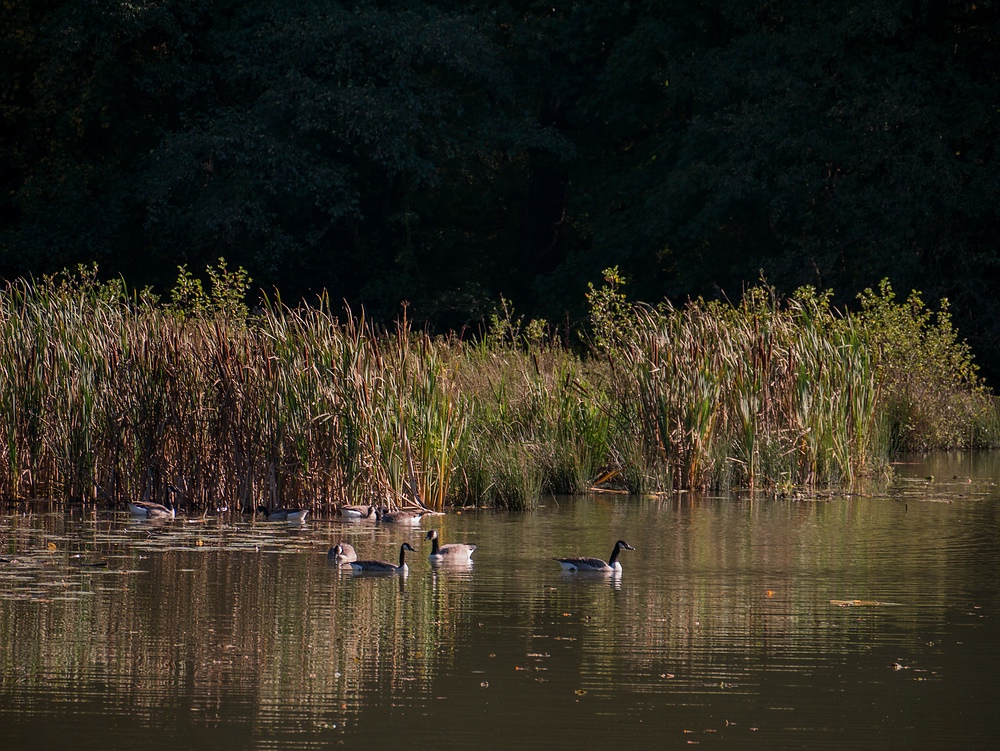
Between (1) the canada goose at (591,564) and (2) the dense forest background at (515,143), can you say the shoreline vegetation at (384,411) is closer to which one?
(1) the canada goose at (591,564)

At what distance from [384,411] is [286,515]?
4.52ft

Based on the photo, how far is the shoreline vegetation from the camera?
14.9 meters

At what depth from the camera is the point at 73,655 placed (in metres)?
8.06

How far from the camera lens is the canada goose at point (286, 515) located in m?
14.1

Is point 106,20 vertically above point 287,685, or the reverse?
point 106,20

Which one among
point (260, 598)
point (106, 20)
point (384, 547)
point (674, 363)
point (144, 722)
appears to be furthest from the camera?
point (106, 20)

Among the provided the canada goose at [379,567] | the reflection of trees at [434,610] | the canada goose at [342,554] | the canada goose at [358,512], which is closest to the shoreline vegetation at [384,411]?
the canada goose at [358,512]

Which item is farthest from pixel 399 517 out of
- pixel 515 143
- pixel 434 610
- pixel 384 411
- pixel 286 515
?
pixel 515 143

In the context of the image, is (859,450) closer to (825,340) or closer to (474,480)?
(825,340)

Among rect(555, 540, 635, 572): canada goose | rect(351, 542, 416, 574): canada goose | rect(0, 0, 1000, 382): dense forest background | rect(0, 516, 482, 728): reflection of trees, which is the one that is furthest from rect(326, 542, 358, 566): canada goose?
rect(0, 0, 1000, 382): dense forest background

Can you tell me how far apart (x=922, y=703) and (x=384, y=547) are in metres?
5.86

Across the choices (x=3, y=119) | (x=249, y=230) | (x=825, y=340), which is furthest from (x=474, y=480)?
(x=3, y=119)

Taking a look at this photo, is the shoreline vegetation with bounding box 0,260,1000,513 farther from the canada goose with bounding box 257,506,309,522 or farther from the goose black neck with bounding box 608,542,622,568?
the goose black neck with bounding box 608,542,622,568

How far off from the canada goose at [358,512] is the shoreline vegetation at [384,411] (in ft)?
1.83
